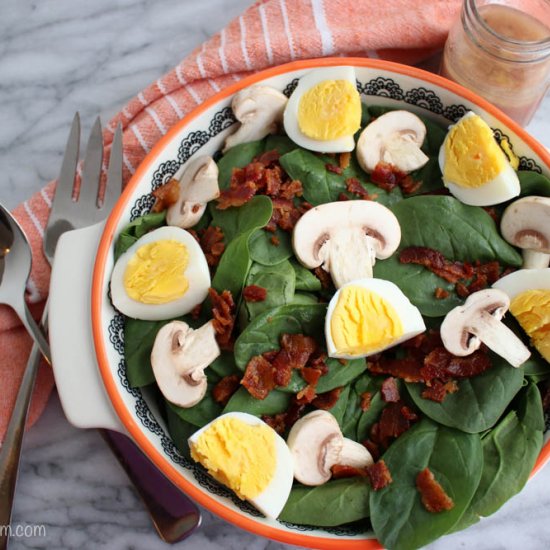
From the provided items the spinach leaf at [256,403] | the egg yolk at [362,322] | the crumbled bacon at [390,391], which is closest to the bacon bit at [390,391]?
the crumbled bacon at [390,391]

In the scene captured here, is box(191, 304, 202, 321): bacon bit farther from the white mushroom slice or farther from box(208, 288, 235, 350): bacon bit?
the white mushroom slice

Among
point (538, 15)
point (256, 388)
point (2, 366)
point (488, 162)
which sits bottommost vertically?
point (2, 366)

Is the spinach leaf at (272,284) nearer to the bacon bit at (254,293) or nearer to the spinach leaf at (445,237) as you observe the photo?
the bacon bit at (254,293)

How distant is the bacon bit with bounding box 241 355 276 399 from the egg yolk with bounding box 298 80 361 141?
58 centimetres

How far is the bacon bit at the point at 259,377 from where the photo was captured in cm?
155

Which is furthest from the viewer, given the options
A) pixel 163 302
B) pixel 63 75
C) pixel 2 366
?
pixel 63 75

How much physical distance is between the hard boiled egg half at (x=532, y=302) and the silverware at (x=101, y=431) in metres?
0.96

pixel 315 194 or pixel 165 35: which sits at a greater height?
pixel 165 35

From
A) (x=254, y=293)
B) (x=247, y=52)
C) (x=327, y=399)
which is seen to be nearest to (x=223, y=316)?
(x=254, y=293)

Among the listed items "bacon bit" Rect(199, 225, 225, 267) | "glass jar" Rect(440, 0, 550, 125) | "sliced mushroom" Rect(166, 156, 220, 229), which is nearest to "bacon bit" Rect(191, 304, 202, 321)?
"bacon bit" Rect(199, 225, 225, 267)

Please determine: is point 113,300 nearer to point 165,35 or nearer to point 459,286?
point 459,286

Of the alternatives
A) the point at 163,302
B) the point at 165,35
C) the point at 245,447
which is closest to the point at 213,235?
the point at 163,302

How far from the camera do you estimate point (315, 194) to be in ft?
5.67

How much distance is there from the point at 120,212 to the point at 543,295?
1.01 meters
